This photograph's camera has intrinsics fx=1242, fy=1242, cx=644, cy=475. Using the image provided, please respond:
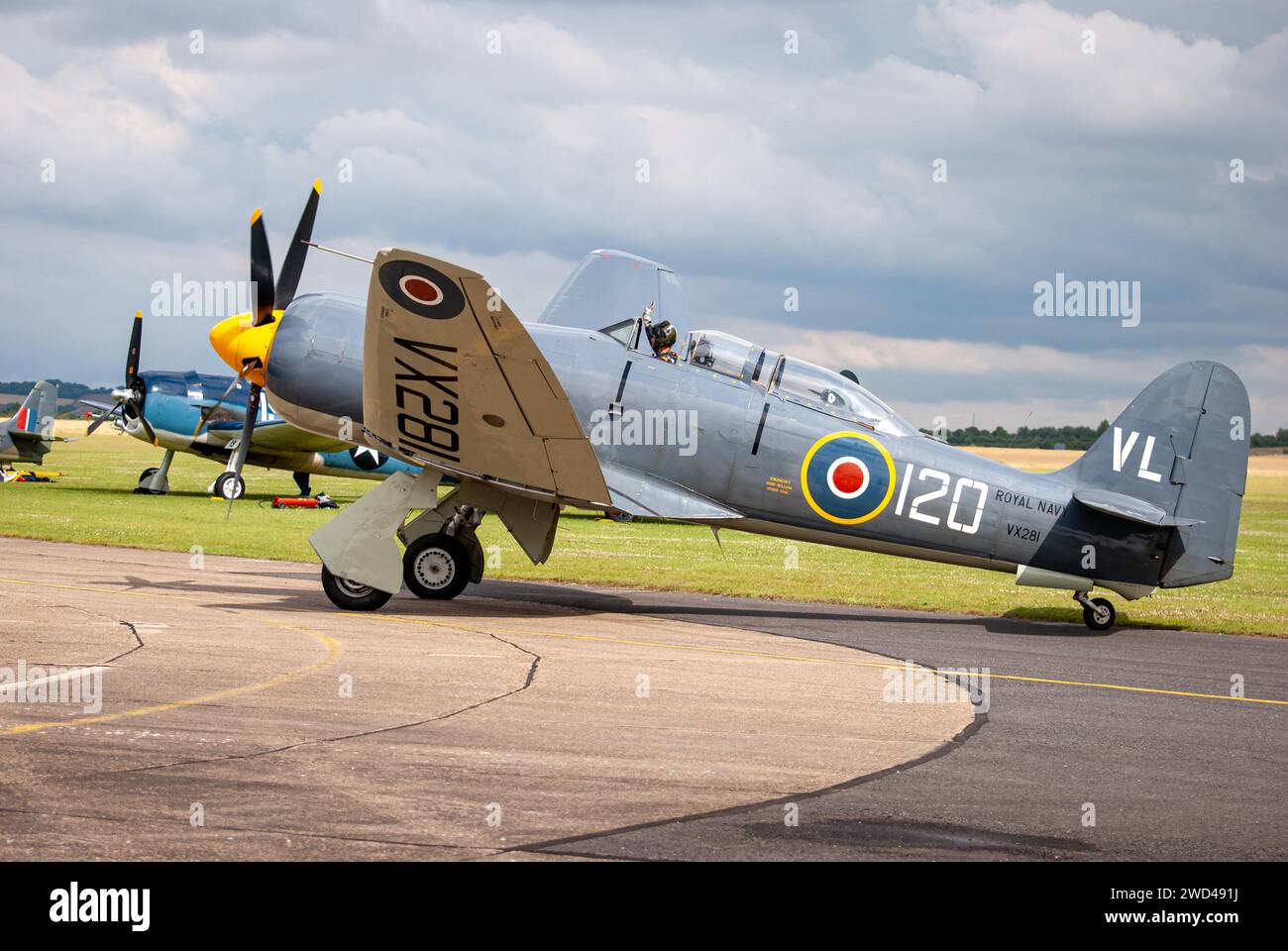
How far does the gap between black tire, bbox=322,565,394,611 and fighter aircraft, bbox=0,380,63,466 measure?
37523mm

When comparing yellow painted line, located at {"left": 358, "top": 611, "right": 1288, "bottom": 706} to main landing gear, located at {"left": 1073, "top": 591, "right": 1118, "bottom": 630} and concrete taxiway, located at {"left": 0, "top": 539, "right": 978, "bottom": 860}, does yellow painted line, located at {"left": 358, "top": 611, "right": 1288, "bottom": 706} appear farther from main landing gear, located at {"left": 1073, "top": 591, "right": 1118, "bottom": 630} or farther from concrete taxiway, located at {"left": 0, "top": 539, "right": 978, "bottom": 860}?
main landing gear, located at {"left": 1073, "top": 591, "right": 1118, "bottom": 630}

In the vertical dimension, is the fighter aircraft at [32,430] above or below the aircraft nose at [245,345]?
above

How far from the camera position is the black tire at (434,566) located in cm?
→ 1501

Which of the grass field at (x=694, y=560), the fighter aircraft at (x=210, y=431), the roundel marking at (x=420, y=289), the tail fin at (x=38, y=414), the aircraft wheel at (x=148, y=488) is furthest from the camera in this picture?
the tail fin at (x=38, y=414)

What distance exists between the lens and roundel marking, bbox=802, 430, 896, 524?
46.7 feet

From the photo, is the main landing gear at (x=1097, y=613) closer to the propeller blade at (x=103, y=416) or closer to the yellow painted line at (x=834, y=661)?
the yellow painted line at (x=834, y=661)

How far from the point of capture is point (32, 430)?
47562mm

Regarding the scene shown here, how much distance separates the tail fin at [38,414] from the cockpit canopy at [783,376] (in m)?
40.1

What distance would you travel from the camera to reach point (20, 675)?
920cm

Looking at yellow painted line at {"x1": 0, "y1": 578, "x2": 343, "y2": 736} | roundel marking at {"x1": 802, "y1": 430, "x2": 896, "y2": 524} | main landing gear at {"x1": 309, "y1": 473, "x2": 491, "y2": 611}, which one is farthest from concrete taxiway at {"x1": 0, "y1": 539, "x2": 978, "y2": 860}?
roundel marking at {"x1": 802, "y1": 430, "x2": 896, "y2": 524}

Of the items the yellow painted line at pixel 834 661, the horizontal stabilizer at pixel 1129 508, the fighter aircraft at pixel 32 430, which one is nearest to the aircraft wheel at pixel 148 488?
the fighter aircraft at pixel 32 430

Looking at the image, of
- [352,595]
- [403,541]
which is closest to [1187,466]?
[403,541]
